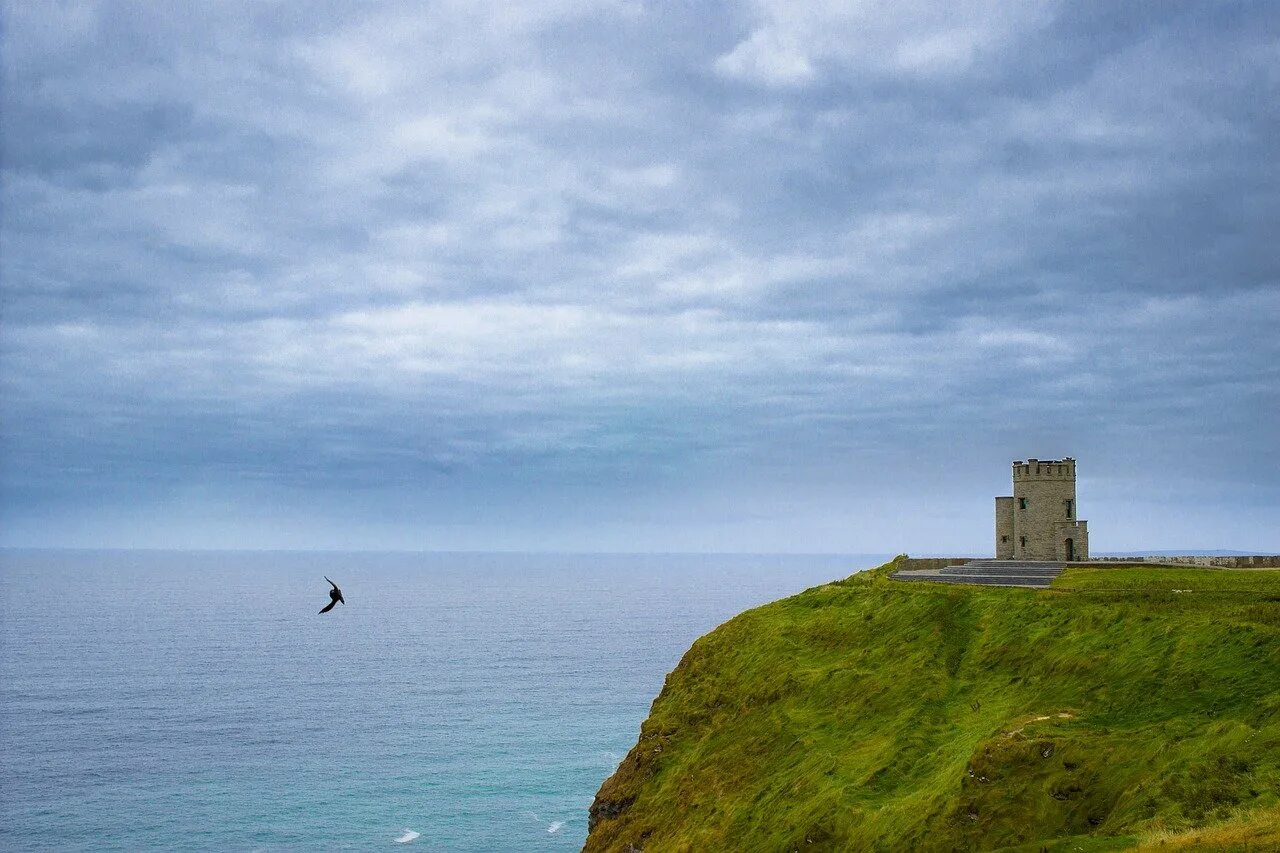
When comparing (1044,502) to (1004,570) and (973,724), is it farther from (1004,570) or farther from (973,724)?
(973,724)

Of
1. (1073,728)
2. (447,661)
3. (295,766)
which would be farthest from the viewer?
(447,661)

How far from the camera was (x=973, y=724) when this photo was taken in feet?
116

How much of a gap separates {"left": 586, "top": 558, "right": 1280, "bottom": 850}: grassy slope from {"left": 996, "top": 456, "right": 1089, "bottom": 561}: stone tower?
17.8 metres

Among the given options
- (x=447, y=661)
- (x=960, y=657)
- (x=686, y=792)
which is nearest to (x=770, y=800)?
(x=686, y=792)

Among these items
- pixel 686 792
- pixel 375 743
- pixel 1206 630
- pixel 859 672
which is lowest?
pixel 375 743

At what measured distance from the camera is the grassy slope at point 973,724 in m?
25.7

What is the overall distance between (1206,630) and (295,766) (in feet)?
235

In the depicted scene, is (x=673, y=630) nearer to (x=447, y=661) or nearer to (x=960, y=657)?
(x=447, y=661)

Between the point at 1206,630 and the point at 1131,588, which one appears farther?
the point at 1131,588

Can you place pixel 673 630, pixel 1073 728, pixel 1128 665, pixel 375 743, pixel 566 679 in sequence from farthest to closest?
pixel 673 630
pixel 566 679
pixel 375 743
pixel 1128 665
pixel 1073 728

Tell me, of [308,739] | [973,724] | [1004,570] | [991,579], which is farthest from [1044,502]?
[308,739]

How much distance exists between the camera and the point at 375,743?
89.7 meters

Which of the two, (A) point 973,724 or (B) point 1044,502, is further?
(B) point 1044,502

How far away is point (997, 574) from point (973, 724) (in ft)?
97.1
